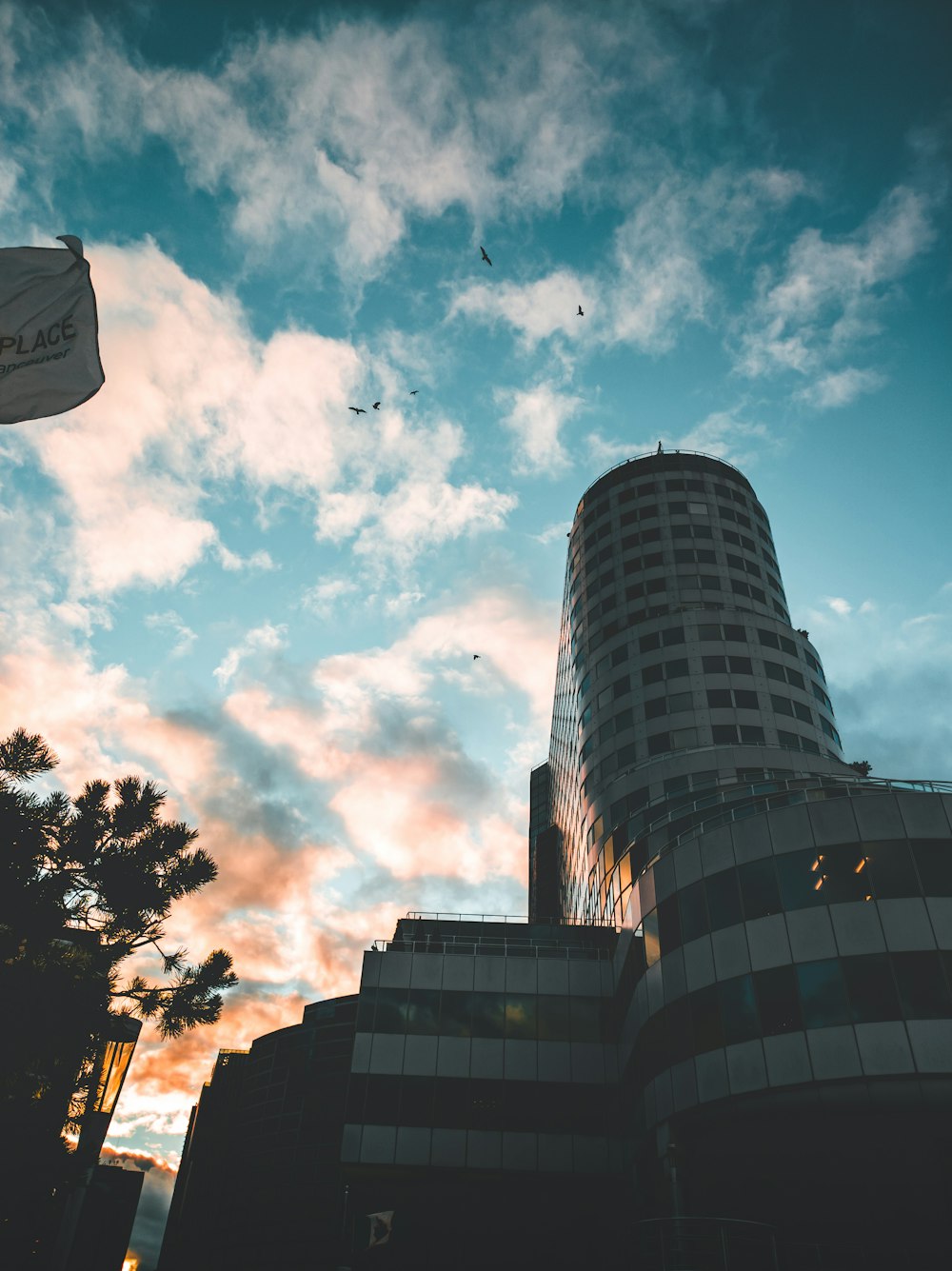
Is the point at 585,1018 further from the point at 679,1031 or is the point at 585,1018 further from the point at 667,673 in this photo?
the point at 667,673

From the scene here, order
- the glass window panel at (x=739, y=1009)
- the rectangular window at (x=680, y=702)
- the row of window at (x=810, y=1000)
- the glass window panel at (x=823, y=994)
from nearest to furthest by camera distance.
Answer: the row of window at (x=810, y=1000) < the glass window panel at (x=823, y=994) < the glass window panel at (x=739, y=1009) < the rectangular window at (x=680, y=702)

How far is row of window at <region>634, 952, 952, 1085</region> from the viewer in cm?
2317

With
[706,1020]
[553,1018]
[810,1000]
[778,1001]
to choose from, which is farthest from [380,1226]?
[553,1018]

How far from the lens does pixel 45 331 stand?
946cm

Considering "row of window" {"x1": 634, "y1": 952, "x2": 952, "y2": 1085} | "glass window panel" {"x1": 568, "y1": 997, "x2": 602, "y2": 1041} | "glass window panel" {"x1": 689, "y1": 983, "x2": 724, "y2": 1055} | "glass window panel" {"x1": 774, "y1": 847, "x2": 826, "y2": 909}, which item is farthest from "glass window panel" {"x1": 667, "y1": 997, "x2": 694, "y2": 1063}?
"glass window panel" {"x1": 568, "y1": 997, "x2": 602, "y2": 1041}

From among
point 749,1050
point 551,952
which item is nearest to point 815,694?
point 551,952

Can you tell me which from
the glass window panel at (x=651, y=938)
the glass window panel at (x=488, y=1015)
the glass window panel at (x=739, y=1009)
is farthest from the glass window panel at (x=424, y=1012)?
the glass window panel at (x=739, y=1009)

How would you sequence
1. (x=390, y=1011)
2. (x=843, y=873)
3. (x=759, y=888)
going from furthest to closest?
(x=390, y=1011) < (x=759, y=888) < (x=843, y=873)

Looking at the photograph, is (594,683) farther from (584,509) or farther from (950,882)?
(950,882)

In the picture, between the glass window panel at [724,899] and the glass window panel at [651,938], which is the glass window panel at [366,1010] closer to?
the glass window panel at [651,938]

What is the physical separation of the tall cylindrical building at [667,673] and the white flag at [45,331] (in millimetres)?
32063

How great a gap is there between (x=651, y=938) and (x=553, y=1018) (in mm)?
9558

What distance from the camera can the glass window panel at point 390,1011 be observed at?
37.0 meters

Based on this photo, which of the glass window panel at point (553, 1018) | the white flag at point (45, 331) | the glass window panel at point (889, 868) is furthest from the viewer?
the glass window panel at point (553, 1018)
